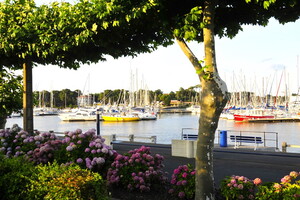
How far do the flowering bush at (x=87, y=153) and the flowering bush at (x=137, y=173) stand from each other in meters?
0.37

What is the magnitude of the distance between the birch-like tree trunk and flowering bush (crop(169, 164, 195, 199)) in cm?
54

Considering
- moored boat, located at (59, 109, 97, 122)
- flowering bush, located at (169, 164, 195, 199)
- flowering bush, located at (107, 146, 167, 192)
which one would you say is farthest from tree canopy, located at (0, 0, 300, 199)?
moored boat, located at (59, 109, 97, 122)

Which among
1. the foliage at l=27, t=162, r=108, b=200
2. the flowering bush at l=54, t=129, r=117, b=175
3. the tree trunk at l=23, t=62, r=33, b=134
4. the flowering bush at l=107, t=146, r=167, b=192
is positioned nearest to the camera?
the foliage at l=27, t=162, r=108, b=200

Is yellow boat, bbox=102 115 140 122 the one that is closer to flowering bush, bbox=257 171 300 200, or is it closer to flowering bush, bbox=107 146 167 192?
flowering bush, bbox=107 146 167 192

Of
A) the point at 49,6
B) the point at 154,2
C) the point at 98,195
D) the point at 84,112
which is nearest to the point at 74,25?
the point at 49,6

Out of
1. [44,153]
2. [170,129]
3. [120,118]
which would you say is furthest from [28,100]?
[120,118]

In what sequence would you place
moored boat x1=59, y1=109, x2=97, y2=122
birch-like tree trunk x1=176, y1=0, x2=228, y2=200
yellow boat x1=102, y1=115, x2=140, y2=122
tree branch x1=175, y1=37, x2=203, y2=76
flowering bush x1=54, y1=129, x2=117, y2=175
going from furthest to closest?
1. moored boat x1=59, y1=109, x2=97, y2=122
2. yellow boat x1=102, y1=115, x2=140, y2=122
3. flowering bush x1=54, y1=129, x2=117, y2=175
4. tree branch x1=175, y1=37, x2=203, y2=76
5. birch-like tree trunk x1=176, y1=0, x2=228, y2=200

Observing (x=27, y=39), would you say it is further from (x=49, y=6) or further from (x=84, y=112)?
(x=84, y=112)

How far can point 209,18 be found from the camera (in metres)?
6.23

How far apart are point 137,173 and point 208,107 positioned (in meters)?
3.10

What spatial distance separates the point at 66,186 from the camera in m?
4.60

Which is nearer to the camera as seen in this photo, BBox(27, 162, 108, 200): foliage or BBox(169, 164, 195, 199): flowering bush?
BBox(27, 162, 108, 200): foliage

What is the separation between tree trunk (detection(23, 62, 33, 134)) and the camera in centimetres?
1154

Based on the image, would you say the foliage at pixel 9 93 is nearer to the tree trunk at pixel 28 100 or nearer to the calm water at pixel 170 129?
the tree trunk at pixel 28 100
